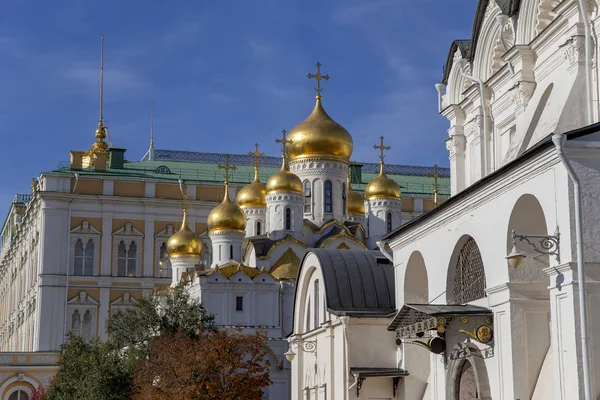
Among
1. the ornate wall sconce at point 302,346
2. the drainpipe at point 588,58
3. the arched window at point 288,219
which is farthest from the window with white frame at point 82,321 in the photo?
the drainpipe at point 588,58

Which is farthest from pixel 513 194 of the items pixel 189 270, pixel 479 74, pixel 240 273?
pixel 189 270

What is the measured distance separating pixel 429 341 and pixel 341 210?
112 feet

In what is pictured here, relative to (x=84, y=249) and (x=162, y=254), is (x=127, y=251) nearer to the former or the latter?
(x=162, y=254)

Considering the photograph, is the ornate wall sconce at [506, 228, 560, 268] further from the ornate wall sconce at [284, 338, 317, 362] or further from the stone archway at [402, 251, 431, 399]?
the ornate wall sconce at [284, 338, 317, 362]

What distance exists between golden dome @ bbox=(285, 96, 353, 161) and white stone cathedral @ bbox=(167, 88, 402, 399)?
5cm

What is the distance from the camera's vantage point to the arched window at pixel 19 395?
5612cm

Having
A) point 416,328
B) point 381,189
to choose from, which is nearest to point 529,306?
point 416,328

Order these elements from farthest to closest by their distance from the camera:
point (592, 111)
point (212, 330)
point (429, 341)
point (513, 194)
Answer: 1. point (212, 330)
2. point (429, 341)
3. point (592, 111)
4. point (513, 194)

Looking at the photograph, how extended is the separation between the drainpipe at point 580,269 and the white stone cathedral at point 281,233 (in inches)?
1347

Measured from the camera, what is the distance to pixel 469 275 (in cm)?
2106

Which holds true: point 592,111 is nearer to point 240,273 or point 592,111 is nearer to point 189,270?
point 240,273

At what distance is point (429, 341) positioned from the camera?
875 inches

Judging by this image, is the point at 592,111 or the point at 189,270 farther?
the point at 189,270

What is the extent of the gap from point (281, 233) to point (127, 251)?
1797 cm
